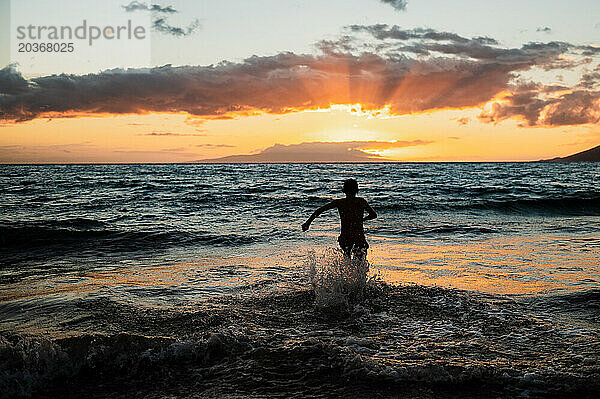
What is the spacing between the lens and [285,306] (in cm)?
697

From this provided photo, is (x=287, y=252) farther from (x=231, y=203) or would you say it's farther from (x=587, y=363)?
(x=231, y=203)

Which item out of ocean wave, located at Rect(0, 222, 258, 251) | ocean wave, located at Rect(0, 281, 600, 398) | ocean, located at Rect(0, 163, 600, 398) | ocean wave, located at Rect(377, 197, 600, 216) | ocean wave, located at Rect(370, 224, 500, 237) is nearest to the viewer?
ocean wave, located at Rect(0, 281, 600, 398)

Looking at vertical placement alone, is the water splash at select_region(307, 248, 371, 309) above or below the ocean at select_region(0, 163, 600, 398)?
above

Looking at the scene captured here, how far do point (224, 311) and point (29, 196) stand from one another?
2822 cm

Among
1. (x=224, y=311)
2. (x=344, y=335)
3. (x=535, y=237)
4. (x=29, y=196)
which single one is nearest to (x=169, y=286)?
(x=224, y=311)

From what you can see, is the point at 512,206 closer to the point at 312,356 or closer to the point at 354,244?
the point at 354,244

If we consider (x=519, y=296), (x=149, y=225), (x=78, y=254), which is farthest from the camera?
(x=149, y=225)

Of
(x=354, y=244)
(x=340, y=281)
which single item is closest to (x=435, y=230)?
(x=354, y=244)

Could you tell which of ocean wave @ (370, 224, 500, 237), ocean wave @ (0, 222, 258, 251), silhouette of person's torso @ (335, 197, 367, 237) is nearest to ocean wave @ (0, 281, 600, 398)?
silhouette of person's torso @ (335, 197, 367, 237)

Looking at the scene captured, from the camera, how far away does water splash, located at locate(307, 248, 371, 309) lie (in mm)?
7023

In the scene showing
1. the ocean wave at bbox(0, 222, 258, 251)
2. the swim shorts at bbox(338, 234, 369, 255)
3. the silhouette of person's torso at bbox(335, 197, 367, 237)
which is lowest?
the ocean wave at bbox(0, 222, 258, 251)

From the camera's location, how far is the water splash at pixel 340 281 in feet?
23.0

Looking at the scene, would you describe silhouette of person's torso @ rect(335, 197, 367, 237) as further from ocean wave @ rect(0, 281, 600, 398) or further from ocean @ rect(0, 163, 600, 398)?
ocean wave @ rect(0, 281, 600, 398)

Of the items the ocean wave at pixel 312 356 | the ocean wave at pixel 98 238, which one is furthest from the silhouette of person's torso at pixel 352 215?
the ocean wave at pixel 98 238
